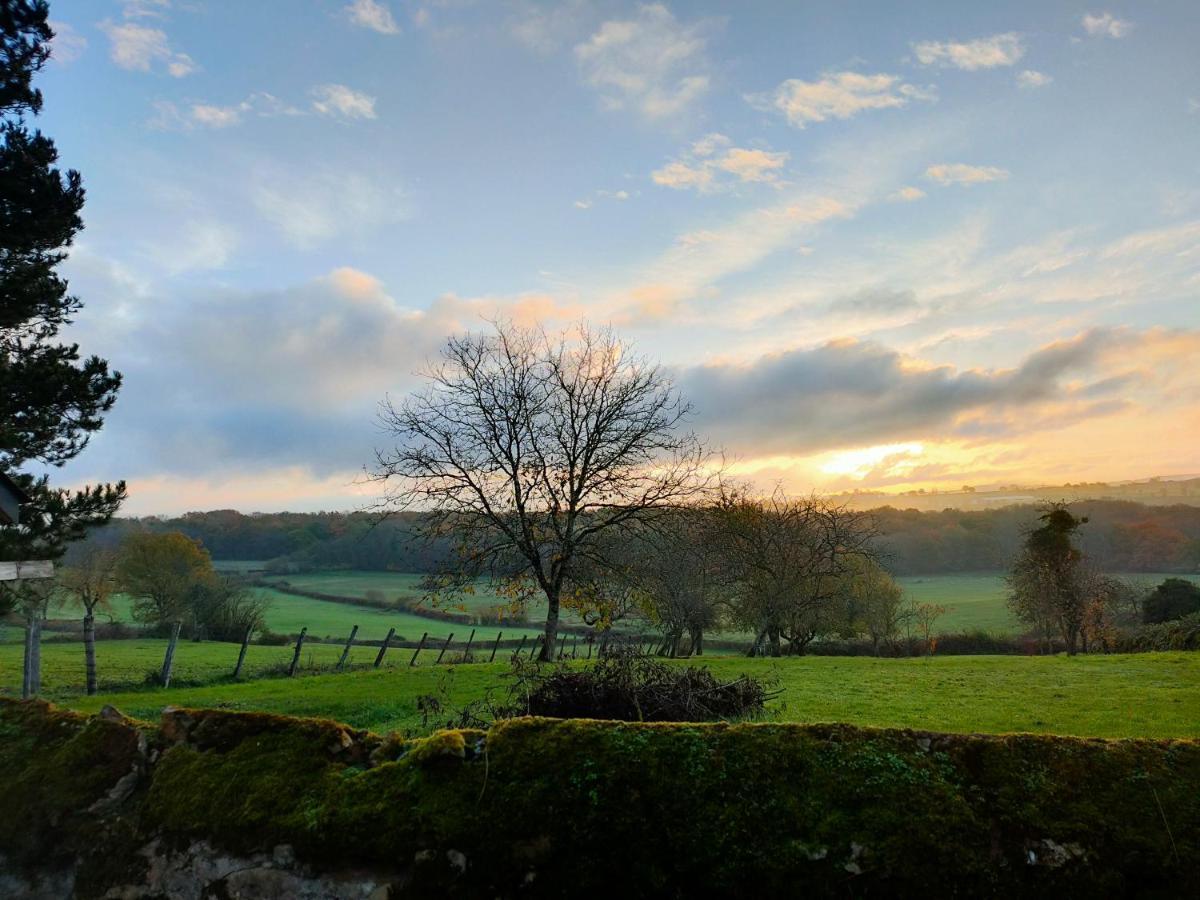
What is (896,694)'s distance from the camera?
13547 mm

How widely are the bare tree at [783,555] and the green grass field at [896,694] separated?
33.1 ft

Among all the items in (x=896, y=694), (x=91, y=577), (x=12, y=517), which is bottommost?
(x=896, y=694)

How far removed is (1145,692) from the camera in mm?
13188

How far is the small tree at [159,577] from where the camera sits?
1759 inches

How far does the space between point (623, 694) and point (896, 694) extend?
7.20 meters

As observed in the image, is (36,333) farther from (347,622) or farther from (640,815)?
(347,622)

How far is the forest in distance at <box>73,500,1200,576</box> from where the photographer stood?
68.8 meters

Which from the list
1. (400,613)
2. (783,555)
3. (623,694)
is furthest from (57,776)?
(400,613)

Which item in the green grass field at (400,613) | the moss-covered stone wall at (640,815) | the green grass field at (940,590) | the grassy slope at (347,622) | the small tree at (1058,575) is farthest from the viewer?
the green grass field at (940,590)

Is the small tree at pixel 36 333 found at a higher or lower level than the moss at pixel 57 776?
higher

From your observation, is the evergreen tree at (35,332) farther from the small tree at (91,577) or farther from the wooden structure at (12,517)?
the small tree at (91,577)

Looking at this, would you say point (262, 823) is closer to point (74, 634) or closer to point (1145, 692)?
point (1145, 692)

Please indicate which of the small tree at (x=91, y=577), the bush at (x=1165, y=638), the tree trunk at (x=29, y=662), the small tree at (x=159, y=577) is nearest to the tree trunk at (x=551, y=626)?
the tree trunk at (x=29, y=662)

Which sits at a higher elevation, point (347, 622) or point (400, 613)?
point (347, 622)
